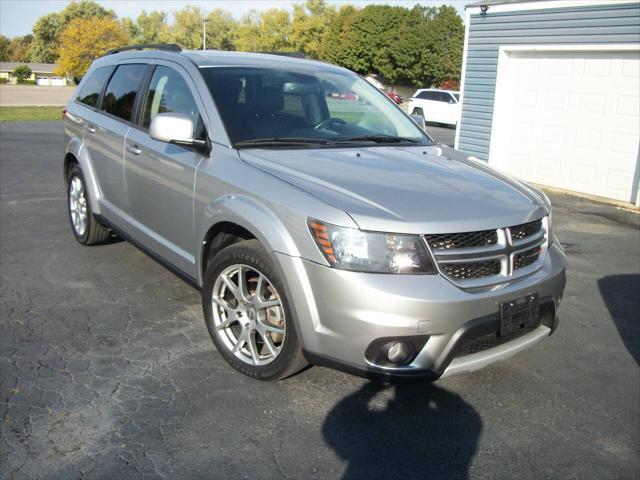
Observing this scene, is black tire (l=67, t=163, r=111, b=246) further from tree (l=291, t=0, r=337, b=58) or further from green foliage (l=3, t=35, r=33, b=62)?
green foliage (l=3, t=35, r=33, b=62)

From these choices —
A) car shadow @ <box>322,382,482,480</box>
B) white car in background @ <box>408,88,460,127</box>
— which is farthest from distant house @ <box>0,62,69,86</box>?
car shadow @ <box>322,382,482,480</box>

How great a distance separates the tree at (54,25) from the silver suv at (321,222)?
4111 inches

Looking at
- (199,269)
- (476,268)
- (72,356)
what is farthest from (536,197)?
(72,356)

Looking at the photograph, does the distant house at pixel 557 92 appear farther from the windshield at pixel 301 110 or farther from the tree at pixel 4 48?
the tree at pixel 4 48

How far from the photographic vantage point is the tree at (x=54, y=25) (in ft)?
342

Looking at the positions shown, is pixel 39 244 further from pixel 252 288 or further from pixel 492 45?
pixel 492 45

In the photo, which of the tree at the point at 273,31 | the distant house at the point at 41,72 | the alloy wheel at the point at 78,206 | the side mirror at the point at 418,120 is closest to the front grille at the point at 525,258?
the side mirror at the point at 418,120

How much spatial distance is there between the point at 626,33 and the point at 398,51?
49.5m

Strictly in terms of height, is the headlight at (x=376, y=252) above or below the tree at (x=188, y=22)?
below

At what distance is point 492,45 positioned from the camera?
12266 mm

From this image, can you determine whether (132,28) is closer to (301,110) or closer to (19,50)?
(19,50)

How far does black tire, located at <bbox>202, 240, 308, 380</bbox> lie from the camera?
10.9 feet

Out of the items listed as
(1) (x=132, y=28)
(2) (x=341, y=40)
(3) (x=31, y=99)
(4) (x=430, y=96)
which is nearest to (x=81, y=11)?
(1) (x=132, y=28)

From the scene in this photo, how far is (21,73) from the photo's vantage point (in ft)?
322
